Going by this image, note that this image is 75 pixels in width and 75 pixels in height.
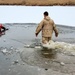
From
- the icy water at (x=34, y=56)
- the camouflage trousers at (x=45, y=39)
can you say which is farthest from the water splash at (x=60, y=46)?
the camouflage trousers at (x=45, y=39)

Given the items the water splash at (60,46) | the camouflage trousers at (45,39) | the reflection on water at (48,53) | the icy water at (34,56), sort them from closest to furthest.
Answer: the icy water at (34,56), the reflection on water at (48,53), the water splash at (60,46), the camouflage trousers at (45,39)

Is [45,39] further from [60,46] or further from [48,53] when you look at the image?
[48,53]

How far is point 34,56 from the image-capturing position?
34.8ft

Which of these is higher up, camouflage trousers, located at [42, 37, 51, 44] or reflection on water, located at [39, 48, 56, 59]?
camouflage trousers, located at [42, 37, 51, 44]

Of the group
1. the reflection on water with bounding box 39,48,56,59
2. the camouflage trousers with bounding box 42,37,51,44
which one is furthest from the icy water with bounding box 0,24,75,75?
the camouflage trousers with bounding box 42,37,51,44

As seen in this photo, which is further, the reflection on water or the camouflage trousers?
the camouflage trousers

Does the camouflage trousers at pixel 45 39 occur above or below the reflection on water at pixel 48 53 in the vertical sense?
above

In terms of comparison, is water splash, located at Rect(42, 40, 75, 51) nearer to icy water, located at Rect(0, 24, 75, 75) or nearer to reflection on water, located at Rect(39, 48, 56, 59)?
icy water, located at Rect(0, 24, 75, 75)

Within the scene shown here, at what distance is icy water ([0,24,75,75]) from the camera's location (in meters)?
9.15

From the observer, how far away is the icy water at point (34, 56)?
9.15 meters

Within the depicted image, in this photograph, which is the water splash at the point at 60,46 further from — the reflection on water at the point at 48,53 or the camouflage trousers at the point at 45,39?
the reflection on water at the point at 48,53

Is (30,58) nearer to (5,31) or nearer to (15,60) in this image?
(15,60)

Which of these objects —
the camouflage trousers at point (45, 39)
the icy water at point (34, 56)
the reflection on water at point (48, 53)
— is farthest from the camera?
the camouflage trousers at point (45, 39)

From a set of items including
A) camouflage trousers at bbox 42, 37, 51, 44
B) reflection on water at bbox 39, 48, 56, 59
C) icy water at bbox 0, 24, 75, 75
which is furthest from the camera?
camouflage trousers at bbox 42, 37, 51, 44
